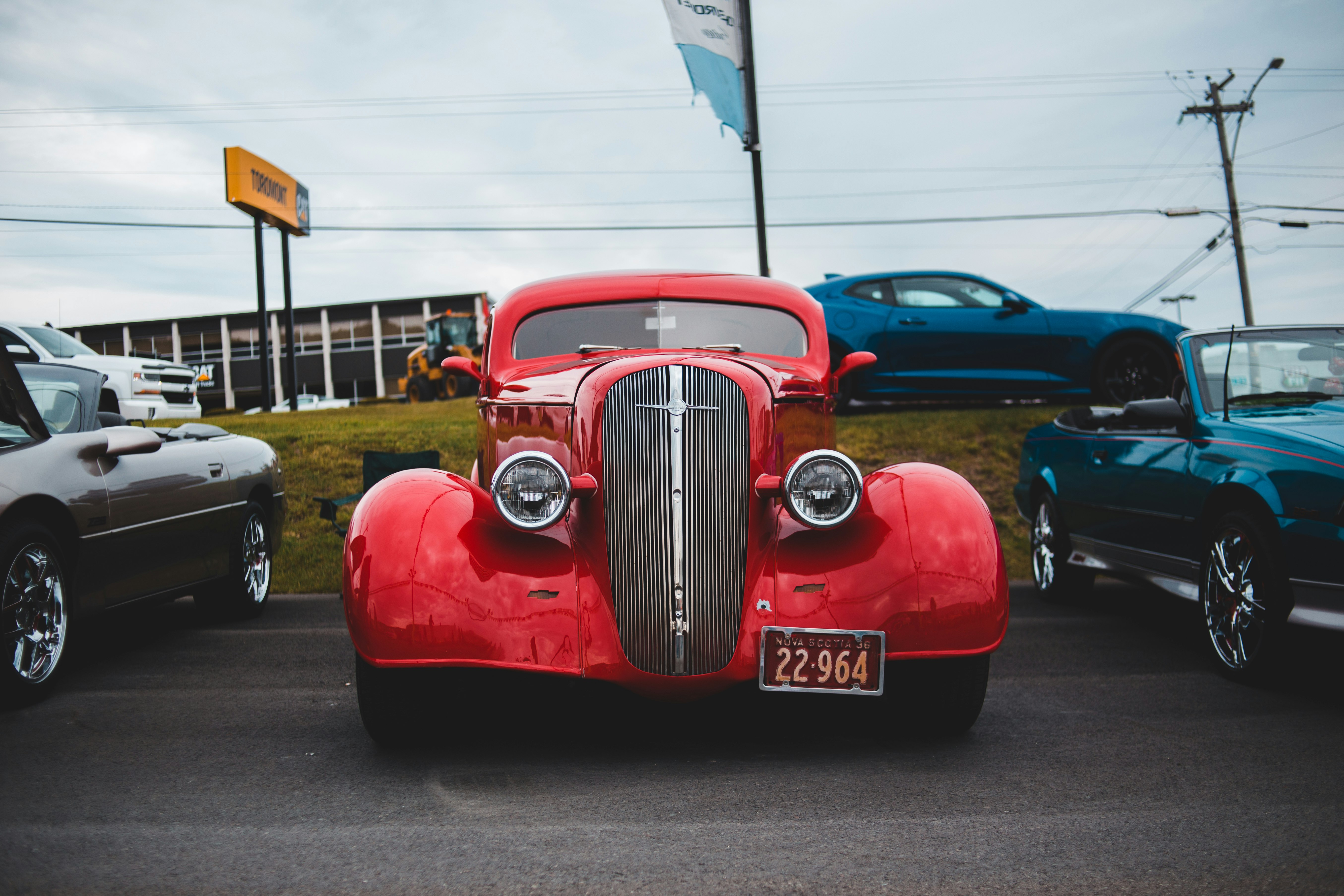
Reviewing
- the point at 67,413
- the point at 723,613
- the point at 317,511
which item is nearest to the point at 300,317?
the point at 317,511

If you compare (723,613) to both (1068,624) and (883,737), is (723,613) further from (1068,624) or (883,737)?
(1068,624)

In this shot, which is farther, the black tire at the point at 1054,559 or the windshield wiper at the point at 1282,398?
the black tire at the point at 1054,559

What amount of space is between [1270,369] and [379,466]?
571cm

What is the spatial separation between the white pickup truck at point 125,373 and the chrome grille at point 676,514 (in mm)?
8920

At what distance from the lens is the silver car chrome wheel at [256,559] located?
6.25 meters

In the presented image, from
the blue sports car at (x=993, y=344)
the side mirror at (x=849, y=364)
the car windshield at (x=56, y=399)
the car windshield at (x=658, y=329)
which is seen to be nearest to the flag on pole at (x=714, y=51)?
the blue sports car at (x=993, y=344)

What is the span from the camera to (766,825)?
8.94 ft

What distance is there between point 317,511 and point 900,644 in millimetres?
7171

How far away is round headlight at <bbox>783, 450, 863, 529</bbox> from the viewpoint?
135 inches

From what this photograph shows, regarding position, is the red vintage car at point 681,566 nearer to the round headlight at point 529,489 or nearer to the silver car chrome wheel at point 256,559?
the round headlight at point 529,489

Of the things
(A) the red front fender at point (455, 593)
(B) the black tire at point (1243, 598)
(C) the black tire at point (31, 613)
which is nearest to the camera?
(A) the red front fender at point (455, 593)

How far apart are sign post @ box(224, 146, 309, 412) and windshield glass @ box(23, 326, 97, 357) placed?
4.70 m

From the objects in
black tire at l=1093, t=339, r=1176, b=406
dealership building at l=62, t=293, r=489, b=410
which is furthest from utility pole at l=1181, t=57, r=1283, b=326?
dealership building at l=62, t=293, r=489, b=410

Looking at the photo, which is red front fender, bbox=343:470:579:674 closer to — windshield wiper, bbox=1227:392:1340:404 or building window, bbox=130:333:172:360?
windshield wiper, bbox=1227:392:1340:404
